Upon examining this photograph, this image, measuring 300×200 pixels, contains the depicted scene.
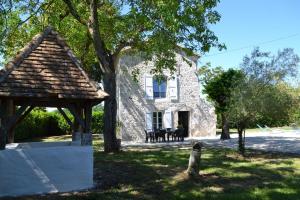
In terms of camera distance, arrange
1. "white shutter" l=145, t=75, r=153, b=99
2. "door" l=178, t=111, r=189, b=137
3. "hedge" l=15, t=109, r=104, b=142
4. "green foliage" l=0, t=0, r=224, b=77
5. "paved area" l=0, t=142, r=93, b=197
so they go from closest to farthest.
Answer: "paved area" l=0, t=142, r=93, b=197 < "green foliage" l=0, t=0, r=224, b=77 < "white shutter" l=145, t=75, r=153, b=99 < "hedge" l=15, t=109, r=104, b=142 < "door" l=178, t=111, r=189, b=137

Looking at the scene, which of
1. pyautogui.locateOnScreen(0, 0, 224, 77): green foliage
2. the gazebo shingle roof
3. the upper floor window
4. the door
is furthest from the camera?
the door

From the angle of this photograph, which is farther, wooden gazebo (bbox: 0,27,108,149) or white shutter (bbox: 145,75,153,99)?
white shutter (bbox: 145,75,153,99)

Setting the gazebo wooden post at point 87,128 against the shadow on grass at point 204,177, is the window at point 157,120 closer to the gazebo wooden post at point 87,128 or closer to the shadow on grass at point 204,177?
the shadow on grass at point 204,177

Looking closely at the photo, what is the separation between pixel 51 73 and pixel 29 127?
76.4 feet

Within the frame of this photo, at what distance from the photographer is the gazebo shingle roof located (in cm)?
970

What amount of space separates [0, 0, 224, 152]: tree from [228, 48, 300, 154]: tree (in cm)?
174

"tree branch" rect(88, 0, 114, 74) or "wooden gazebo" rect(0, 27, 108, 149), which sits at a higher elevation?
"tree branch" rect(88, 0, 114, 74)

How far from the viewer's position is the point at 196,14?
15953mm

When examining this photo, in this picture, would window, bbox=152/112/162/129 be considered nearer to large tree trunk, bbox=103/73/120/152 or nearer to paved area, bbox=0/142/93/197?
large tree trunk, bbox=103/73/120/152

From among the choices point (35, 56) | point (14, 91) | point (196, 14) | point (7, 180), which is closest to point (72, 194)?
point (7, 180)

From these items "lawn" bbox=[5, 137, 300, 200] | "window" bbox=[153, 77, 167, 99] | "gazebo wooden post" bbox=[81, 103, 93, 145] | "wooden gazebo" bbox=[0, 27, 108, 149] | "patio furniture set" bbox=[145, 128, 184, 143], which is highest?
"window" bbox=[153, 77, 167, 99]

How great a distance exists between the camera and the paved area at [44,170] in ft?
31.4

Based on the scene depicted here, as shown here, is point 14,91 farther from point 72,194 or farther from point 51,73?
point 72,194

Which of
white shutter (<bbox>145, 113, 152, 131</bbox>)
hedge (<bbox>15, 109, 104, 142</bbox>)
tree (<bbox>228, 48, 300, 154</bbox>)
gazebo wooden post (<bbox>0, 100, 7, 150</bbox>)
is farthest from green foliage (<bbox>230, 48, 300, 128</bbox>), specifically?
hedge (<bbox>15, 109, 104, 142</bbox>)
